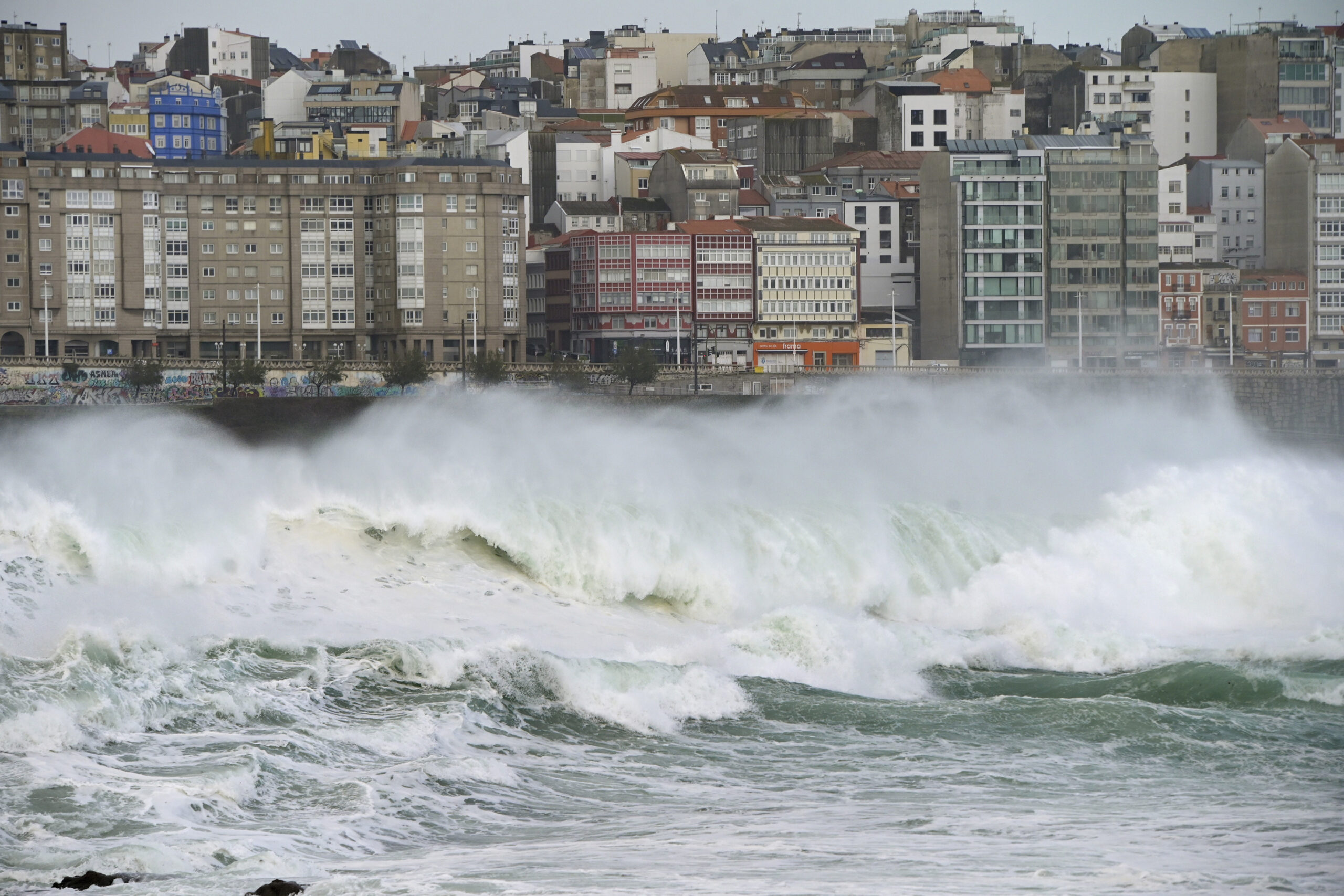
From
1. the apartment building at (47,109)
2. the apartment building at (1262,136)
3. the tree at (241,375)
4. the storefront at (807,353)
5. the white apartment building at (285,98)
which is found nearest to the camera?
the tree at (241,375)

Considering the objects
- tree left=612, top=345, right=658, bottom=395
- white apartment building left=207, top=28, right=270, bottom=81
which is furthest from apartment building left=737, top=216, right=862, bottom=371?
white apartment building left=207, top=28, right=270, bottom=81

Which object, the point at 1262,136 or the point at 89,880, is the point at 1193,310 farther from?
the point at 89,880

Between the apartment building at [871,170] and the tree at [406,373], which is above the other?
the apartment building at [871,170]

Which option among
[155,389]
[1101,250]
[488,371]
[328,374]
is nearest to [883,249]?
[1101,250]

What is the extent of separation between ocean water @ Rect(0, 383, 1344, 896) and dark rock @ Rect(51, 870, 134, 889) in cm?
34

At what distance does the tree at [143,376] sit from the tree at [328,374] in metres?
6.32

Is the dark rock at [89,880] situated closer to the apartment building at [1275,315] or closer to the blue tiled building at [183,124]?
the apartment building at [1275,315]

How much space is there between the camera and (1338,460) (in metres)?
55.0

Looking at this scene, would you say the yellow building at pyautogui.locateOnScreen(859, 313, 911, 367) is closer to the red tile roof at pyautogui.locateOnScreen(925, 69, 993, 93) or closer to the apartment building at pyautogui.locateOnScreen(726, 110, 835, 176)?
the apartment building at pyautogui.locateOnScreen(726, 110, 835, 176)

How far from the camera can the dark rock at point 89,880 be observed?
50.3 feet

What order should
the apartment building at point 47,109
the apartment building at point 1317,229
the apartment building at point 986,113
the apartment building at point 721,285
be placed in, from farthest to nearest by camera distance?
the apartment building at point 986,113 < the apartment building at point 47,109 < the apartment building at point 1317,229 < the apartment building at point 721,285

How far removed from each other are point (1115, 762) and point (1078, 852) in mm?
4137

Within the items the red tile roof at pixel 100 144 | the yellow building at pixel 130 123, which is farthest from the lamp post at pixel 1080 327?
the yellow building at pixel 130 123

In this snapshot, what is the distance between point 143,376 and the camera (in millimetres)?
78938
